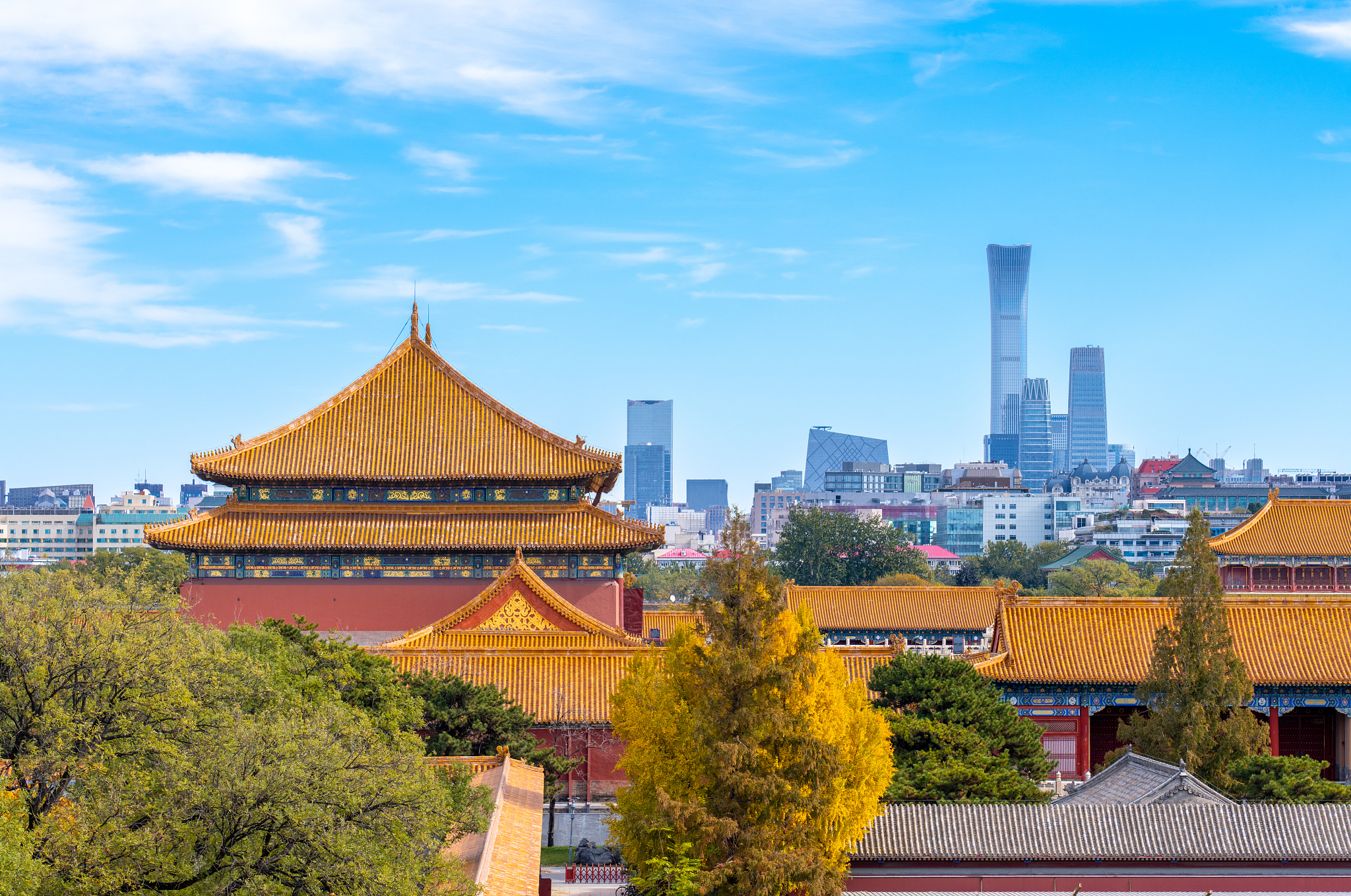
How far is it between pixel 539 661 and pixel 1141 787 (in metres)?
13.7

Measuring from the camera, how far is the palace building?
42.3 metres

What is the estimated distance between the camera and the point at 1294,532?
68.6 m

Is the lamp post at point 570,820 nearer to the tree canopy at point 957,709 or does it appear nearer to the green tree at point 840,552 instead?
the tree canopy at point 957,709

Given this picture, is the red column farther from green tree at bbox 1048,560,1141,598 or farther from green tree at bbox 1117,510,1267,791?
green tree at bbox 1048,560,1141,598

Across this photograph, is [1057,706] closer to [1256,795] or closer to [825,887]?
[1256,795]

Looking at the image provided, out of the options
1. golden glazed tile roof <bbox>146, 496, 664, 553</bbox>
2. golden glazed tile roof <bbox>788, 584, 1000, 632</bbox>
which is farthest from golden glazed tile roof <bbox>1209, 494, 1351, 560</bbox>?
golden glazed tile roof <bbox>146, 496, 664, 553</bbox>

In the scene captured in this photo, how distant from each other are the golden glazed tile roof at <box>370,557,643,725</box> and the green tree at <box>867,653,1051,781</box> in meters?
6.15

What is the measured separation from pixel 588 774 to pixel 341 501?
13811 millimetres

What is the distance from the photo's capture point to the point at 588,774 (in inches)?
1307

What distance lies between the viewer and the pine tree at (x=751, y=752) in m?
21.6

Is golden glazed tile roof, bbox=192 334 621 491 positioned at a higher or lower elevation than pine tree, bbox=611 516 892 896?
higher

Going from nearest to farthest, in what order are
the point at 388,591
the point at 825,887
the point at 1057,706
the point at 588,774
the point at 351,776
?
the point at 351,776 < the point at 825,887 < the point at 588,774 < the point at 1057,706 < the point at 388,591

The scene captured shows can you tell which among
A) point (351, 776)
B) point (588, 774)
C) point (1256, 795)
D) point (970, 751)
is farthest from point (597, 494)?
point (351, 776)

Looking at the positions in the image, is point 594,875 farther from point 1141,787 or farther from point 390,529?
point 390,529
